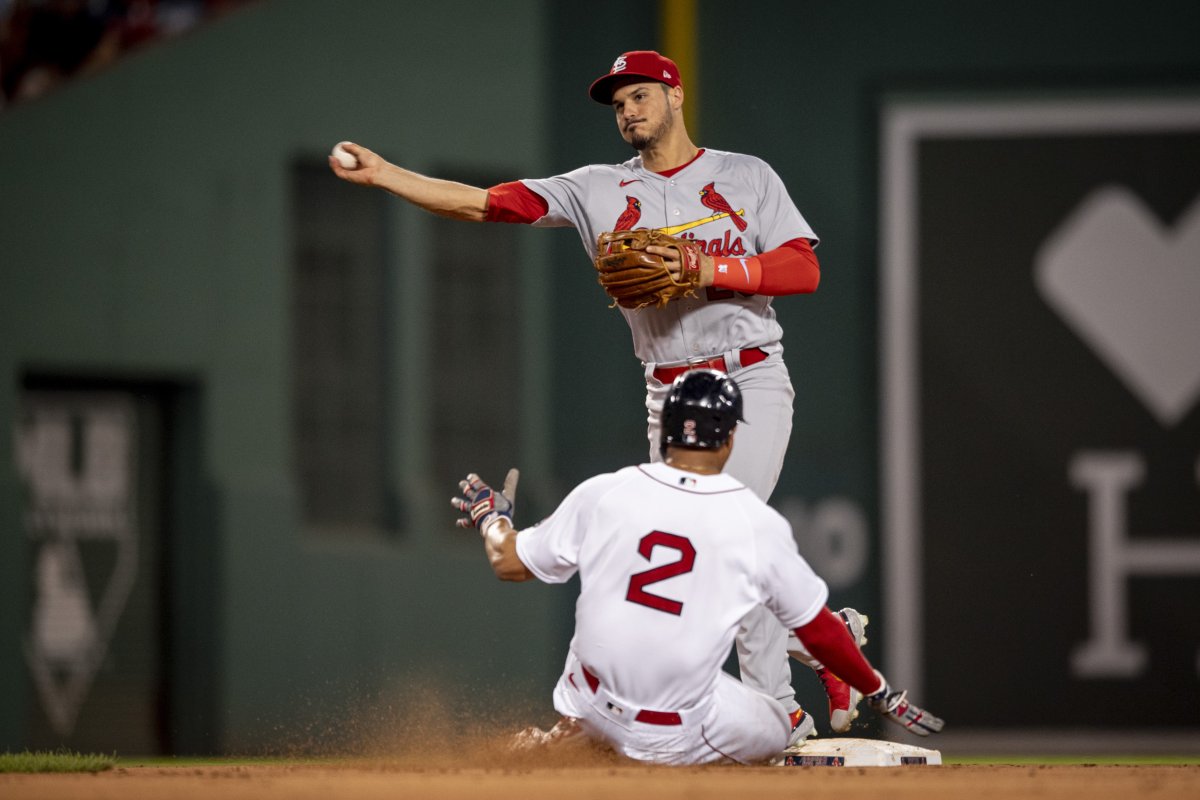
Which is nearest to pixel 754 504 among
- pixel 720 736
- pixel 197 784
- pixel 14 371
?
pixel 720 736

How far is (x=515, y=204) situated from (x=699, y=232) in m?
0.51

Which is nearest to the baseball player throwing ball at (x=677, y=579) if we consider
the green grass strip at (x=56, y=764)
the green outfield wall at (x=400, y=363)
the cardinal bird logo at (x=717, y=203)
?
the cardinal bird logo at (x=717, y=203)

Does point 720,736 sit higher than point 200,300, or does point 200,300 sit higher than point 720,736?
point 200,300

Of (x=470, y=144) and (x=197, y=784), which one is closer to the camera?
(x=197, y=784)

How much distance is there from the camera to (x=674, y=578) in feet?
13.8

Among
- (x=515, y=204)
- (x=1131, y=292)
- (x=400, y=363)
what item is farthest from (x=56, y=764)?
(x=1131, y=292)

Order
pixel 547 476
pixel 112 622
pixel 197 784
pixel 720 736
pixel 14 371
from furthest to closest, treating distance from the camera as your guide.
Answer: pixel 547 476
pixel 112 622
pixel 14 371
pixel 720 736
pixel 197 784

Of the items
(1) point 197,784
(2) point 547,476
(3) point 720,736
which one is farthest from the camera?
(2) point 547,476

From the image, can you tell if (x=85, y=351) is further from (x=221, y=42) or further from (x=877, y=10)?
A: (x=877, y=10)

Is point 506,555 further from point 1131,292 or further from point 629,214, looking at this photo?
point 1131,292

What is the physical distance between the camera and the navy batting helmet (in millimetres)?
4227

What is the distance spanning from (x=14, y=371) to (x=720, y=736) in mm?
5725

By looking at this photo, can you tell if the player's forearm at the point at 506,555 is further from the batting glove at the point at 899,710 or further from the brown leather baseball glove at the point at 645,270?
the batting glove at the point at 899,710

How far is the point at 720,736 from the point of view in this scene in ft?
14.5
